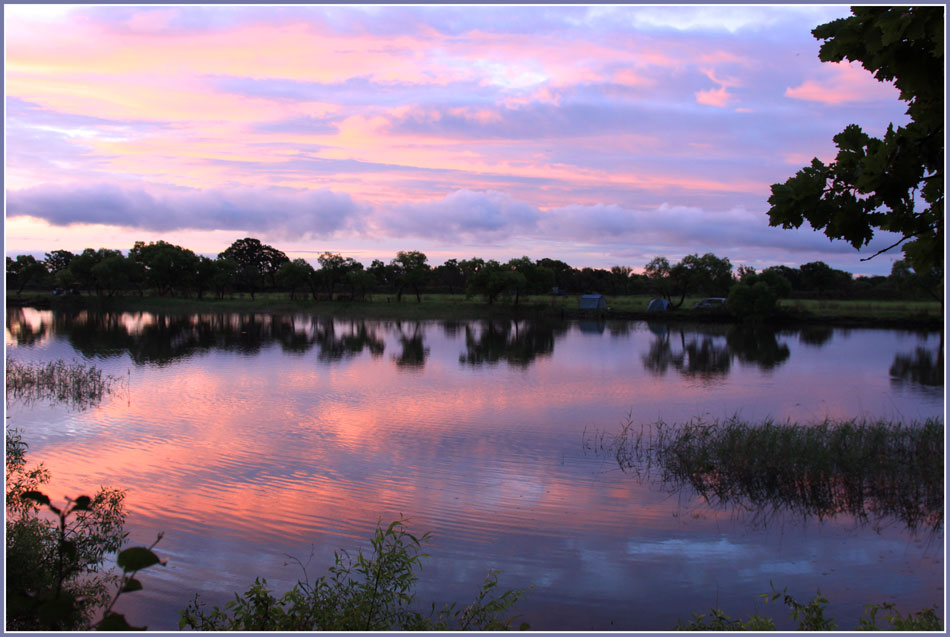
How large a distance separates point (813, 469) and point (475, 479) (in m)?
6.23

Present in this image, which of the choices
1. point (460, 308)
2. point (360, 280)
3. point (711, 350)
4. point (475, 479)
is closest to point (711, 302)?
point (460, 308)

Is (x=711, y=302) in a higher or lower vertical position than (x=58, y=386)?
higher

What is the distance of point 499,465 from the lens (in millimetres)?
13422

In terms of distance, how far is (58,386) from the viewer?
2045cm

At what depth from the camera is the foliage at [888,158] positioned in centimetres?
418

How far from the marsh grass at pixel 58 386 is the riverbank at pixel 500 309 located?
4103 centimetres

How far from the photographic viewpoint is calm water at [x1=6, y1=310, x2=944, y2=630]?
27.6ft

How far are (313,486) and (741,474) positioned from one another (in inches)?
316

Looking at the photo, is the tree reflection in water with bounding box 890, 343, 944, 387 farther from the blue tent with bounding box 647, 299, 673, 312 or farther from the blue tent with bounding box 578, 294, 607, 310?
the blue tent with bounding box 578, 294, 607, 310

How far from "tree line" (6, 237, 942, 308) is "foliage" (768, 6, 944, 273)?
5828 centimetres

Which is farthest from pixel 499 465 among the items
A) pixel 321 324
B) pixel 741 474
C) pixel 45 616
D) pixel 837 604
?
pixel 321 324

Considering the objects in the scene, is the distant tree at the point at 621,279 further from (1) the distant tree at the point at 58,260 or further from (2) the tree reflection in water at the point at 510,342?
(1) the distant tree at the point at 58,260

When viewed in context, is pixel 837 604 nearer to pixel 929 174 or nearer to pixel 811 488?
pixel 811 488

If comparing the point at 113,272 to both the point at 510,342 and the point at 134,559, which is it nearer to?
the point at 510,342
